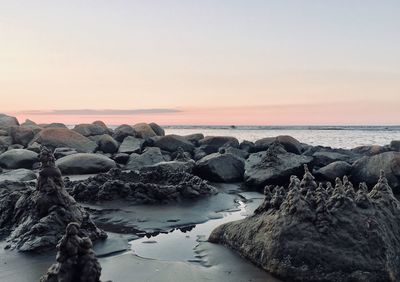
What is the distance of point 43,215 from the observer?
689 cm

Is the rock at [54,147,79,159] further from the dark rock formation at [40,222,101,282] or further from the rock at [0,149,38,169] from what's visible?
the dark rock formation at [40,222,101,282]

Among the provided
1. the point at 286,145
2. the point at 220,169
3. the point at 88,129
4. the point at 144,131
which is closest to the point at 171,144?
the point at 286,145

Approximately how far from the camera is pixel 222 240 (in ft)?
21.6

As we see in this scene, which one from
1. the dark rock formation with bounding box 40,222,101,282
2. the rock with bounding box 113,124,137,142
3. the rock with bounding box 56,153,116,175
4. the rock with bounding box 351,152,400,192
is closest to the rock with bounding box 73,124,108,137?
the rock with bounding box 113,124,137,142

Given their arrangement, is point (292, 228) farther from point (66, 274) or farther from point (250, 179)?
point (250, 179)

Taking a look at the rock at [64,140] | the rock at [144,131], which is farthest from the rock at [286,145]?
the rock at [64,140]

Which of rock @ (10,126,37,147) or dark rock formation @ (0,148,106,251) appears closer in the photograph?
dark rock formation @ (0,148,106,251)

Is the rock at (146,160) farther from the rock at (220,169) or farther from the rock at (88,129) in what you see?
the rock at (88,129)

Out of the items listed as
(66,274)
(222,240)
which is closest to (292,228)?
(222,240)

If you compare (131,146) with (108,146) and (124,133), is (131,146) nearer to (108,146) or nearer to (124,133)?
(108,146)

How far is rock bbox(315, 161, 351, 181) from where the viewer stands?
13398mm

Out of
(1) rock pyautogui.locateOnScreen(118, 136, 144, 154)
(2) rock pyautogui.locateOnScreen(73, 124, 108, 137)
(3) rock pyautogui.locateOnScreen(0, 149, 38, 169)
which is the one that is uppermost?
(2) rock pyautogui.locateOnScreen(73, 124, 108, 137)

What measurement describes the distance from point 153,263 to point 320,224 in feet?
7.33

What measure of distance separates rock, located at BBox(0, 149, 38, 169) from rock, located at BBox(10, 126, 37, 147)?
628cm
